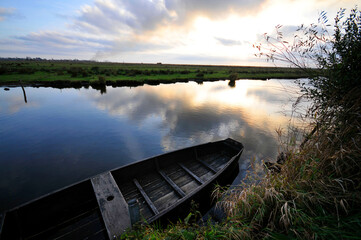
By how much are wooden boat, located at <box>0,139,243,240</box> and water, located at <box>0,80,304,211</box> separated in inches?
166

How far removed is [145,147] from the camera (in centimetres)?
1366

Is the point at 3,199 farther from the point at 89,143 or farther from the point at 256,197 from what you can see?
the point at 256,197

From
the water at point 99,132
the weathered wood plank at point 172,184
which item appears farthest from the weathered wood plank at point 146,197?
the water at point 99,132

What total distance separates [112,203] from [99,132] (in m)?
13.1

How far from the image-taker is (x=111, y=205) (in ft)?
15.5

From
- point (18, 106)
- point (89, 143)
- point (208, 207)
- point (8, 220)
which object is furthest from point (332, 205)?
point (18, 106)

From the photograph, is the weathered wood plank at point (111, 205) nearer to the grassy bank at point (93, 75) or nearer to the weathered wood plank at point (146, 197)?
the weathered wood plank at point (146, 197)

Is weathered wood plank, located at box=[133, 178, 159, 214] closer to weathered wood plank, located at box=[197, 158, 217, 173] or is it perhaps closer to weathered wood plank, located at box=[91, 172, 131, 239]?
weathered wood plank, located at box=[91, 172, 131, 239]

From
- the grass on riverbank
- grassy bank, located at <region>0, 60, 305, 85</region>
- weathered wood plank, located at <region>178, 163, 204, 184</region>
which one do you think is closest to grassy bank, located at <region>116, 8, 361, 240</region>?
the grass on riverbank

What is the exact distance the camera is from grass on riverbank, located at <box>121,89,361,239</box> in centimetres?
275

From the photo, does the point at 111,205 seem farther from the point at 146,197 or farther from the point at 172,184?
the point at 172,184

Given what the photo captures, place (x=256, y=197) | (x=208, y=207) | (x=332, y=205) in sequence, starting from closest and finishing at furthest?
(x=332, y=205), (x=256, y=197), (x=208, y=207)

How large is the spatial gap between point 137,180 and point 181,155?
3.02 meters

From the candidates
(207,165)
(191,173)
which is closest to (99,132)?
(191,173)
